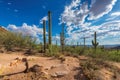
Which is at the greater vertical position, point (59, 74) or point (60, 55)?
point (60, 55)

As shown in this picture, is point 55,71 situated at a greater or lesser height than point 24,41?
lesser

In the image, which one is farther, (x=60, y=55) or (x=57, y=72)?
(x=60, y=55)

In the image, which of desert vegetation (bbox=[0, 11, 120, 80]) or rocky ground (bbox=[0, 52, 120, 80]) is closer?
rocky ground (bbox=[0, 52, 120, 80])

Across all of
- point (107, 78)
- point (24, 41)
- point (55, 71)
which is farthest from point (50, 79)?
point (24, 41)

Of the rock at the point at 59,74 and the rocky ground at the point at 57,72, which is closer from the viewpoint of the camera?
the rocky ground at the point at 57,72

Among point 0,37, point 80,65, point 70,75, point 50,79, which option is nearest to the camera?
point 50,79

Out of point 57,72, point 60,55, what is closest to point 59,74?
point 57,72

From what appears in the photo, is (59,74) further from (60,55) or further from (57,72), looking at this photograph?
(60,55)

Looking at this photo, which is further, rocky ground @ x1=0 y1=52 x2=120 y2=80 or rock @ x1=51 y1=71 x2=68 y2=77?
rock @ x1=51 y1=71 x2=68 y2=77

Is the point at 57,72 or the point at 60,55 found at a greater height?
the point at 60,55

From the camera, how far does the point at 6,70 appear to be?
33.3 ft

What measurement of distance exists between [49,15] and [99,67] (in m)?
7.62

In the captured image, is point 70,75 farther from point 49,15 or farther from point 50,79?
point 49,15

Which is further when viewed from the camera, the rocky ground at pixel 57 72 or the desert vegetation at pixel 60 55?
the desert vegetation at pixel 60 55
